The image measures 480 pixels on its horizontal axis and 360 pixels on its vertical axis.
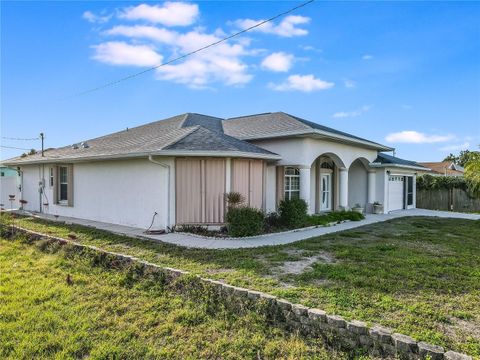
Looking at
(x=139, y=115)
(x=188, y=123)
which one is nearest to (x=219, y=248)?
(x=188, y=123)

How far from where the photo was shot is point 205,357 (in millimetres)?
3588

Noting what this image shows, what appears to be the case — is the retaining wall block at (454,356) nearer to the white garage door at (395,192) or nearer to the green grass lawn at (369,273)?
the green grass lawn at (369,273)

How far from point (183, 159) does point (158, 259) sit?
→ 423 centimetres

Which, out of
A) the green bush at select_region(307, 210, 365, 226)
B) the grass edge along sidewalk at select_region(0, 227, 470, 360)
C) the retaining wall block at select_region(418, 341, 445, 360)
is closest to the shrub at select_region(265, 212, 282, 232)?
the green bush at select_region(307, 210, 365, 226)

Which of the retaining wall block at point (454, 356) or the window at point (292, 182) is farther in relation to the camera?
the window at point (292, 182)

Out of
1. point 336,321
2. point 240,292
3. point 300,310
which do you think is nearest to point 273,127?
point 240,292

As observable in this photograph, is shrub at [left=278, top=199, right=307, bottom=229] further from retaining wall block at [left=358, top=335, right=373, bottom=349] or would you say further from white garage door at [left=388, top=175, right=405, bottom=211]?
white garage door at [left=388, top=175, right=405, bottom=211]

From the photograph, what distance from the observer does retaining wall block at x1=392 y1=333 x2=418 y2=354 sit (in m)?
3.27

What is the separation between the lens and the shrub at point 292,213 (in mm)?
11359

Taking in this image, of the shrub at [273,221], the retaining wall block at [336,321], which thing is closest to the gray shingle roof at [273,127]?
the shrub at [273,221]

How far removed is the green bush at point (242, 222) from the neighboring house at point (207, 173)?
0.89 meters

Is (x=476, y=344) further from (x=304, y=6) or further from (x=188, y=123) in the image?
(x=188, y=123)

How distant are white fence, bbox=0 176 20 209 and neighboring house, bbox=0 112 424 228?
194cm

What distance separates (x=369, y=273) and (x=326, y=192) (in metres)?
10.8
